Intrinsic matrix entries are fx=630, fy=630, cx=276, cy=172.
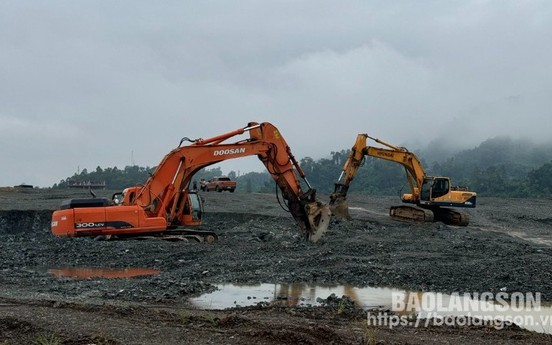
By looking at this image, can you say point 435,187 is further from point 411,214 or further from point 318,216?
point 318,216

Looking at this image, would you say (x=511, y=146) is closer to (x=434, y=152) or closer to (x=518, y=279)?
(x=434, y=152)

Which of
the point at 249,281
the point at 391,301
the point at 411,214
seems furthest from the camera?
the point at 411,214

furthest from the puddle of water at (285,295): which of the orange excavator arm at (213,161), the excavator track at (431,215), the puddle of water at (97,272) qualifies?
the excavator track at (431,215)

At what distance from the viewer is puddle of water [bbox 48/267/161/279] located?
12.0 meters

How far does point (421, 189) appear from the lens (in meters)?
26.3

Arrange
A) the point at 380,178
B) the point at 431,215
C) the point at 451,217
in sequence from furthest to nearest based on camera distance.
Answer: the point at 380,178 < the point at 451,217 < the point at 431,215

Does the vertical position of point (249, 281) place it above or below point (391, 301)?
above

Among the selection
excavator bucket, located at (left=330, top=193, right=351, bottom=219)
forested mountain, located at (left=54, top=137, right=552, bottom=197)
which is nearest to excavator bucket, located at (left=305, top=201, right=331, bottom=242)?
excavator bucket, located at (left=330, top=193, right=351, bottom=219)

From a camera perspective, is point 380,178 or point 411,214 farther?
point 380,178

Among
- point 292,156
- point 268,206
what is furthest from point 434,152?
point 292,156

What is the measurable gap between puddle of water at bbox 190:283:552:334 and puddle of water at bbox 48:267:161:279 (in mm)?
2313

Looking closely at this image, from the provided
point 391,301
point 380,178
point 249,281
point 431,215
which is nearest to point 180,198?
point 249,281

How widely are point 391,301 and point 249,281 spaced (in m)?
2.76

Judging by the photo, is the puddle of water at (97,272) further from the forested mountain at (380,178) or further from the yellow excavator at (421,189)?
the forested mountain at (380,178)
